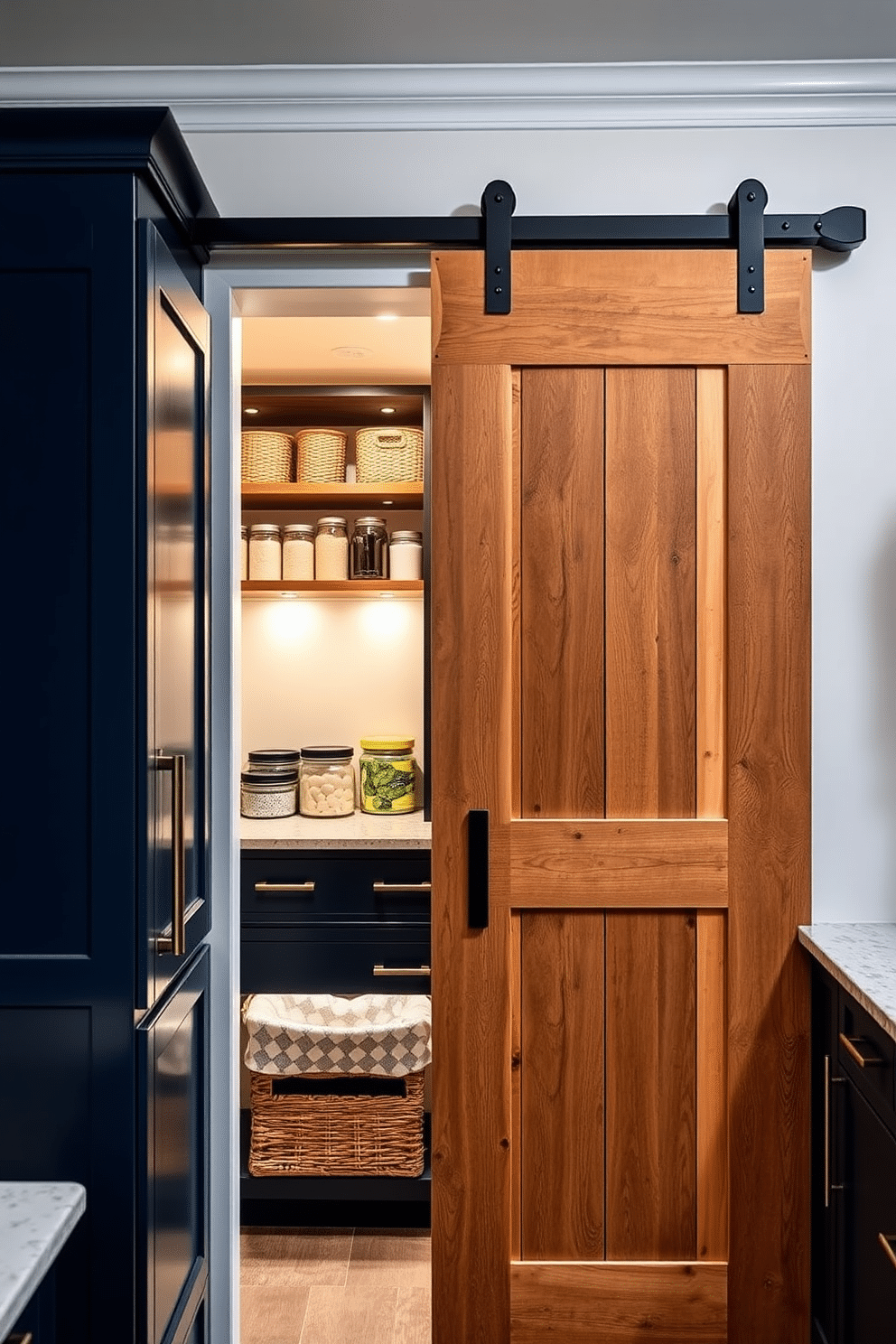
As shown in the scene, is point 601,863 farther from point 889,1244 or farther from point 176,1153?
point 176,1153

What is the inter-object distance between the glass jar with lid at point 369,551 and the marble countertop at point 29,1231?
2.06m

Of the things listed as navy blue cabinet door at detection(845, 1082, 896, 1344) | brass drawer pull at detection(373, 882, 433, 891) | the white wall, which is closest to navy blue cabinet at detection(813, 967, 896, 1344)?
navy blue cabinet door at detection(845, 1082, 896, 1344)

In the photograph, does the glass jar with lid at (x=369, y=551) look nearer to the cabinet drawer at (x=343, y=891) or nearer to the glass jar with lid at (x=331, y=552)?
the glass jar with lid at (x=331, y=552)

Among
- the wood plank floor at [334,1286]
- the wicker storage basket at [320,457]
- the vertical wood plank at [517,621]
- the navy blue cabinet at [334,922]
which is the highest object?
the wicker storage basket at [320,457]

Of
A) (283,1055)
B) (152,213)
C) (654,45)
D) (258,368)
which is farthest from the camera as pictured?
(258,368)

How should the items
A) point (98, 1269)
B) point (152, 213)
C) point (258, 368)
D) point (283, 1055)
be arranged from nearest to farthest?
point (98, 1269) → point (152, 213) → point (283, 1055) → point (258, 368)

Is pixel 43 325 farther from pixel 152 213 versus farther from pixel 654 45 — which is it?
pixel 654 45

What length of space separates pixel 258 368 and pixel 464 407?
1472 mm

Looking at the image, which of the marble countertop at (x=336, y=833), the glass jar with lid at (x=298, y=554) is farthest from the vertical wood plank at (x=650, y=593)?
the glass jar with lid at (x=298, y=554)

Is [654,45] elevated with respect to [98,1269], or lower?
elevated

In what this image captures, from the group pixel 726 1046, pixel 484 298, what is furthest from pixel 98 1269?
pixel 484 298

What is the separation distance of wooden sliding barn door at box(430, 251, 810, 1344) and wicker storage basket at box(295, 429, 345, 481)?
51.6 inches

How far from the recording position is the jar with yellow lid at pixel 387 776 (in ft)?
10.3

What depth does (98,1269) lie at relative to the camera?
140cm
